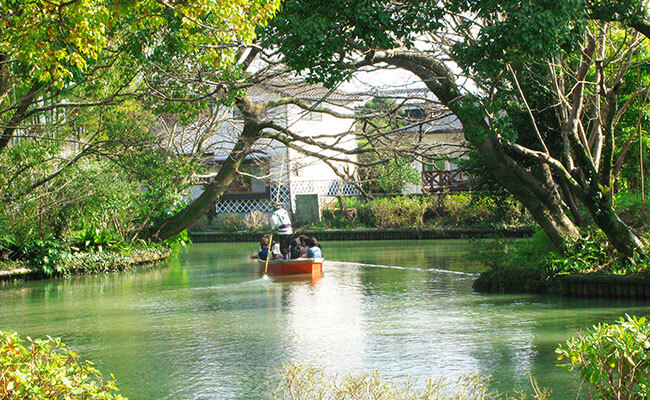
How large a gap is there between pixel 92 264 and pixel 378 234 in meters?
14.7

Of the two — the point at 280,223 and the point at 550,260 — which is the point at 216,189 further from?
the point at 550,260

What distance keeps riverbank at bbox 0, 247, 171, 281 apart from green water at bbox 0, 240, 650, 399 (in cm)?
58

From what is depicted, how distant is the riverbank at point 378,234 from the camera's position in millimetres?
29953

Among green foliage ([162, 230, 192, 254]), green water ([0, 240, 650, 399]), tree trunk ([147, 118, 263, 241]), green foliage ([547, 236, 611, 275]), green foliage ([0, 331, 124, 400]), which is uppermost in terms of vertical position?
tree trunk ([147, 118, 263, 241])

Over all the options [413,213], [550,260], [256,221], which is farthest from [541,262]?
[256,221]

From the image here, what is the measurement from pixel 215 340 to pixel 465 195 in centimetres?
2277

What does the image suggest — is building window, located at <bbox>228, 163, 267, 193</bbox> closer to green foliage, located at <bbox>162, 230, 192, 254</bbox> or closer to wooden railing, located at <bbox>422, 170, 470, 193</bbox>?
wooden railing, located at <bbox>422, 170, 470, 193</bbox>

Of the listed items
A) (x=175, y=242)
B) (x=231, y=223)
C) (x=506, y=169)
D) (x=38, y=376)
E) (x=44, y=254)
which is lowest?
(x=38, y=376)

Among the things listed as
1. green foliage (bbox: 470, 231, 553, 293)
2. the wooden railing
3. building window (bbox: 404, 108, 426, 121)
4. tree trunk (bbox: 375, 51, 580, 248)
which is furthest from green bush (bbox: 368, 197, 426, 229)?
tree trunk (bbox: 375, 51, 580, 248)

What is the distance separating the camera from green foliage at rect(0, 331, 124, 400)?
504 centimetres

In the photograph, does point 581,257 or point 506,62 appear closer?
point 506,62

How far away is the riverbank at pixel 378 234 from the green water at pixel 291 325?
30.9 ft

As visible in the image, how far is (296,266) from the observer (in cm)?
2002

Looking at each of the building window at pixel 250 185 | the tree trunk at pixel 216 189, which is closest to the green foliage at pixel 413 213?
the building window at pixel 250 185
